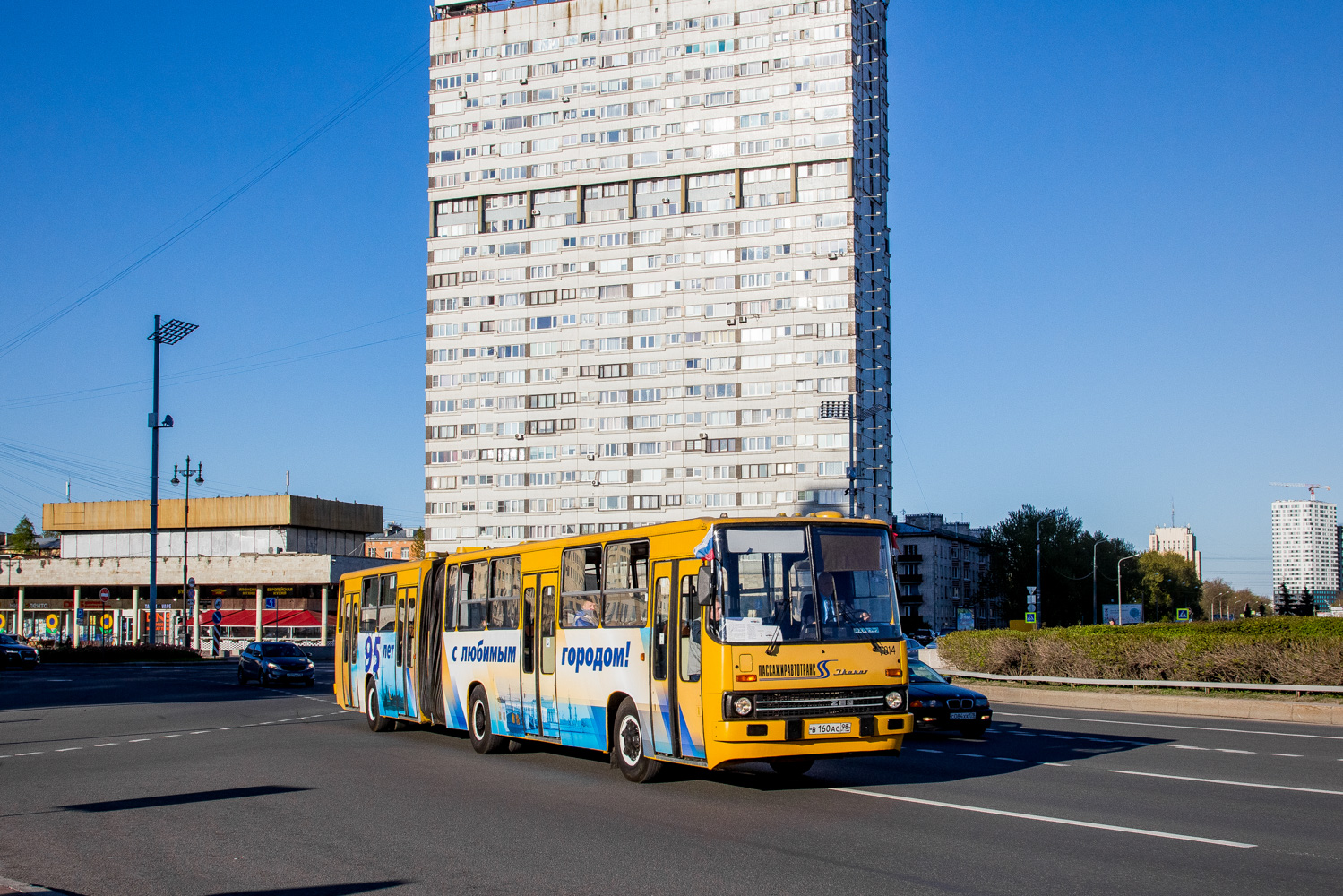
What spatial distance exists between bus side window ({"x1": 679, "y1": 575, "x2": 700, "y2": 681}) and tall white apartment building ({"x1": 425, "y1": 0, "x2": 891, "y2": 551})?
76.5m

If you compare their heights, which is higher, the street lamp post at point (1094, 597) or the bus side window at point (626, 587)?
the bus side window at point (626, 587)

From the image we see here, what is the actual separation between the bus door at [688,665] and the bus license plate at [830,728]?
112 centimetres

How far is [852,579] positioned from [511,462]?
86.8 metres

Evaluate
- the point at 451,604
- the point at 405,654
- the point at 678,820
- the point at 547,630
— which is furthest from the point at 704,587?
the point at 405,654

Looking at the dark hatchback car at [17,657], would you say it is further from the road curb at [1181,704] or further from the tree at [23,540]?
the tree at [23,540]

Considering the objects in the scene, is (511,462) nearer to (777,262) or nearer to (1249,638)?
(777,262)

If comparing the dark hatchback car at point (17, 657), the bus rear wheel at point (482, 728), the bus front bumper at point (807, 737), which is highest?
the bus front bumper at point (807, 737)

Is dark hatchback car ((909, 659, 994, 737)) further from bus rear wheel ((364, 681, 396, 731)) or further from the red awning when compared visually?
the red awning

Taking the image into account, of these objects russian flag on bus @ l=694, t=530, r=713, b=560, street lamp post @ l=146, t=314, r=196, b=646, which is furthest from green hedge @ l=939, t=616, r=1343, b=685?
street lamp post @ l=146, t=314, r=196, b=646

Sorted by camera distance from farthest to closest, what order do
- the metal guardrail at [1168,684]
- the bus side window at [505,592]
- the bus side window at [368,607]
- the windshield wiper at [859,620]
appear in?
the metal guardrail at [1168,684] < the bus side window at [368,607] < the bus side window at [505,592] < the windshield wiper at [859,620]

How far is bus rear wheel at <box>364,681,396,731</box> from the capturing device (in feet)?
74.2

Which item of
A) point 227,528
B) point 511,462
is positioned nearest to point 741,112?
point 511,462

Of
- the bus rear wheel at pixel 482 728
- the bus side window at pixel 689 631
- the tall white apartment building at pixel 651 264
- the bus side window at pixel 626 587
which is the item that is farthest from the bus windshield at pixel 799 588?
the tall white apartment building at pixel 651 264

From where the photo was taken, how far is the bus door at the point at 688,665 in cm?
1274
